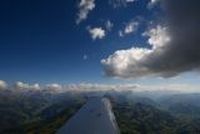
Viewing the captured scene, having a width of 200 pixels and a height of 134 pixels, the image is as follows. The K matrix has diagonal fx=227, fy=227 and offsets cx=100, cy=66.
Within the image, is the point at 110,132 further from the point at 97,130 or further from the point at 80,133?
the point at 80,133

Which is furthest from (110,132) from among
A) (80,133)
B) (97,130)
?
(80,133)

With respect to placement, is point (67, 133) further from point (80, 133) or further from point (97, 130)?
point (97, 130)

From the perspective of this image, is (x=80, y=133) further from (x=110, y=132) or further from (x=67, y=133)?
(x=110, y=132)

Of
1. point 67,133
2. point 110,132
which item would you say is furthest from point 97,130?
point 67,133

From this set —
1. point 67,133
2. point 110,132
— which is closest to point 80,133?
point 67,133

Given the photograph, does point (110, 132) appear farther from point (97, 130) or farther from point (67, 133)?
point (67, 133)
